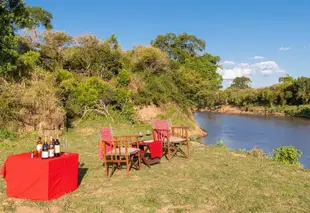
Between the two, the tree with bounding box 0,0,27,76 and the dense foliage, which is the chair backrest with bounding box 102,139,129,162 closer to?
the dense foliage

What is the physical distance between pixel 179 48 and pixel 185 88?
880cm

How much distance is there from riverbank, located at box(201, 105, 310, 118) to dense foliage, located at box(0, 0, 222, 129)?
63.7ft

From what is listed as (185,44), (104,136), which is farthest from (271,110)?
(104,136)

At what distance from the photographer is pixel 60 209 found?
363cm

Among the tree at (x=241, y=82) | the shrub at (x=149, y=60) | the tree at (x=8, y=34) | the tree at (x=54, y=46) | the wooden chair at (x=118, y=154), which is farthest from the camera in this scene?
the tree at (x=241, y=82)

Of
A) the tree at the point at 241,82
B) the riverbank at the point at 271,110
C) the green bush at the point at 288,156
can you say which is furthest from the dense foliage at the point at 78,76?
the tree at the point at 241,82

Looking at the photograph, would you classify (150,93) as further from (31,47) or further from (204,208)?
(204,208)

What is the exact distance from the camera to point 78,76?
15.2 metres

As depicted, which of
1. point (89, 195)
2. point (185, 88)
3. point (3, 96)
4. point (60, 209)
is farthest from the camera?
point (185, 88)

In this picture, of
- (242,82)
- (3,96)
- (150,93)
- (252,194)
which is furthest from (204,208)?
(242,82)

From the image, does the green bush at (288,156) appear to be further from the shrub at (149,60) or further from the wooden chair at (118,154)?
the shrub at (149,60)

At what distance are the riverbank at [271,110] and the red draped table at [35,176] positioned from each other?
126 ft

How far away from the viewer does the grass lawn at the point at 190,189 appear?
3.75m

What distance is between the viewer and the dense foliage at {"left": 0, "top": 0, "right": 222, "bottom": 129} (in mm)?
9688
